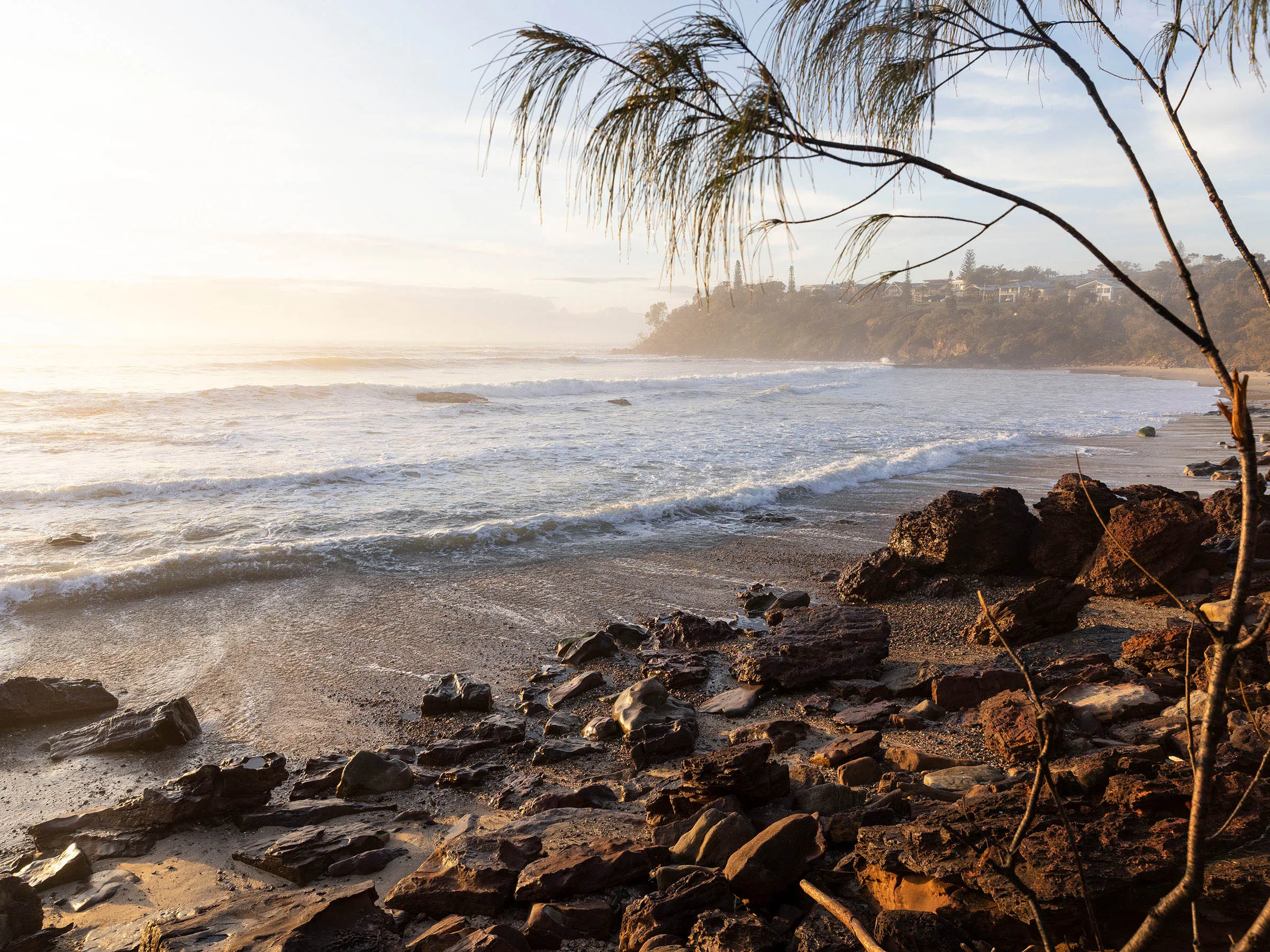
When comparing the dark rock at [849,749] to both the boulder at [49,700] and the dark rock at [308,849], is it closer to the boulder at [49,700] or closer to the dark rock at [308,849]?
the dark rock at [308,849]

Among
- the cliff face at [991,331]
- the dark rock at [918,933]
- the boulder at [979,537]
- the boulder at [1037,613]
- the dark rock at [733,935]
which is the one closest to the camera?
the dark rock at [918,933]

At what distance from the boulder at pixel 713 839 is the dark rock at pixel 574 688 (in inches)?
83.6

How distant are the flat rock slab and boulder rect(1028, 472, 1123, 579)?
3937 millimetres

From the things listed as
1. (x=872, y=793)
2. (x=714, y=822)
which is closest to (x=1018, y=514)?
(x=872, y=793)

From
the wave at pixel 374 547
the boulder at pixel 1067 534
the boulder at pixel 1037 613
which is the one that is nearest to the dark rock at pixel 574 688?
the boulder at pixel 1037 613

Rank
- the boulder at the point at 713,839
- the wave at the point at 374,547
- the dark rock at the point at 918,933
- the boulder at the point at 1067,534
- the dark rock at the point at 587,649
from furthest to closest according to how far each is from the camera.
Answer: the wave at the point at 374,547 < the boulder at the point at 1067,534 < the dark rock at the point at 587,649 < the boulder at the point at 713,839 < the dark rock at the point at 918,933

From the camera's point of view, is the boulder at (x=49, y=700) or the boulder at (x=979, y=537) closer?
the boulder at (x=49, y=700)

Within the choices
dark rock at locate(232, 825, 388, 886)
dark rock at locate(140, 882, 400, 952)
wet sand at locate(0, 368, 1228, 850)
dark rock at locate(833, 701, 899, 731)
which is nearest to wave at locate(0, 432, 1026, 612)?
wet sand at locate(0, 368, 1228, 850)

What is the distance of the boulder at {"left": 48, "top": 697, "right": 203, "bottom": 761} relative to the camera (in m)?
4.45

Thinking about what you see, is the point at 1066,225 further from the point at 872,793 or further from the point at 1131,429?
the point at 1131,429

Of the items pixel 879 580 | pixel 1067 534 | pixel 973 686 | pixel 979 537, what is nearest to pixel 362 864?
pixel 973 686

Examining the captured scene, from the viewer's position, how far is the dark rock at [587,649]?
5719mm

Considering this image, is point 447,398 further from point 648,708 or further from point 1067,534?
point 648,708

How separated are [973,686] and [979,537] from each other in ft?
10.0
